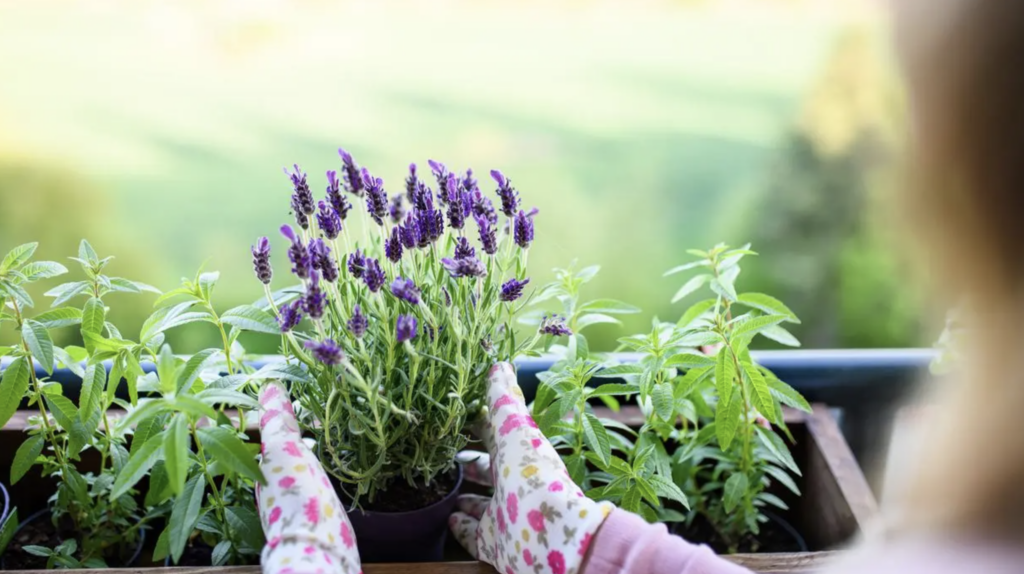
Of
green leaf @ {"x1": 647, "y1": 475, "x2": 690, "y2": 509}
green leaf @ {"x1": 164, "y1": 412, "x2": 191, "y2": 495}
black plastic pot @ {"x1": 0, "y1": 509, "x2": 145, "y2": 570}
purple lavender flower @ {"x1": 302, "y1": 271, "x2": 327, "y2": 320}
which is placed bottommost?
black plastic pot @ {"x1": 0, "y1": 509, "x2": 145, "y2": 570}

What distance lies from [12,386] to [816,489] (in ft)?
3.13

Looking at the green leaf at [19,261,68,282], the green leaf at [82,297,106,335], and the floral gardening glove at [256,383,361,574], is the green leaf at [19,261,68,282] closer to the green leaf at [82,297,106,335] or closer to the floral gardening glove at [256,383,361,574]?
the green leaf at [82,297,106,335]

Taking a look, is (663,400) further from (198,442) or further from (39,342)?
(39,342)

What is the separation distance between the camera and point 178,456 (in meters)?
0.74

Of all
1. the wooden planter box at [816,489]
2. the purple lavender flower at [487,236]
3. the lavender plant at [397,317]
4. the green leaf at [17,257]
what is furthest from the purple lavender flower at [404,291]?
the green leaf at [17,257]

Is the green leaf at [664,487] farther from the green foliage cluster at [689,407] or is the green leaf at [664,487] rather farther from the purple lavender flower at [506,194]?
the purple lavender flower at [506,194]

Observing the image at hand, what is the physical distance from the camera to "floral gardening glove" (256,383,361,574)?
76cm

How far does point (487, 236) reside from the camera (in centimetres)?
84

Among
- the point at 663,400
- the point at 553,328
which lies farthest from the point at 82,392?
the point at 663,400

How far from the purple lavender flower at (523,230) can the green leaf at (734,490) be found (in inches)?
16.2

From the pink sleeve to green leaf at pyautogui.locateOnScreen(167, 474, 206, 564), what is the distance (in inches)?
14.9

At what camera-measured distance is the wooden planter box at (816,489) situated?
104cm

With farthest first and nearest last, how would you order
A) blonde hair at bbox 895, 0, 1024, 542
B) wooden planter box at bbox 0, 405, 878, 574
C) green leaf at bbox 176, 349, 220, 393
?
wooden planter box at bbox 0, 405, 878, 574, green leaf at bbox 176, 349, 220, 393, blonde hair at bbox 895, 0, 1024, 542

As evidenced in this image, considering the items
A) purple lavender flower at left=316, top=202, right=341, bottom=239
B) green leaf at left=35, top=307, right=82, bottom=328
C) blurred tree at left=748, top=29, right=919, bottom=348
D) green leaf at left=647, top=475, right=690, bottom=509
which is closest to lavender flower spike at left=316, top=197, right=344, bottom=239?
purple lavender flower at left=316, top=202, right=341, bottom=239
